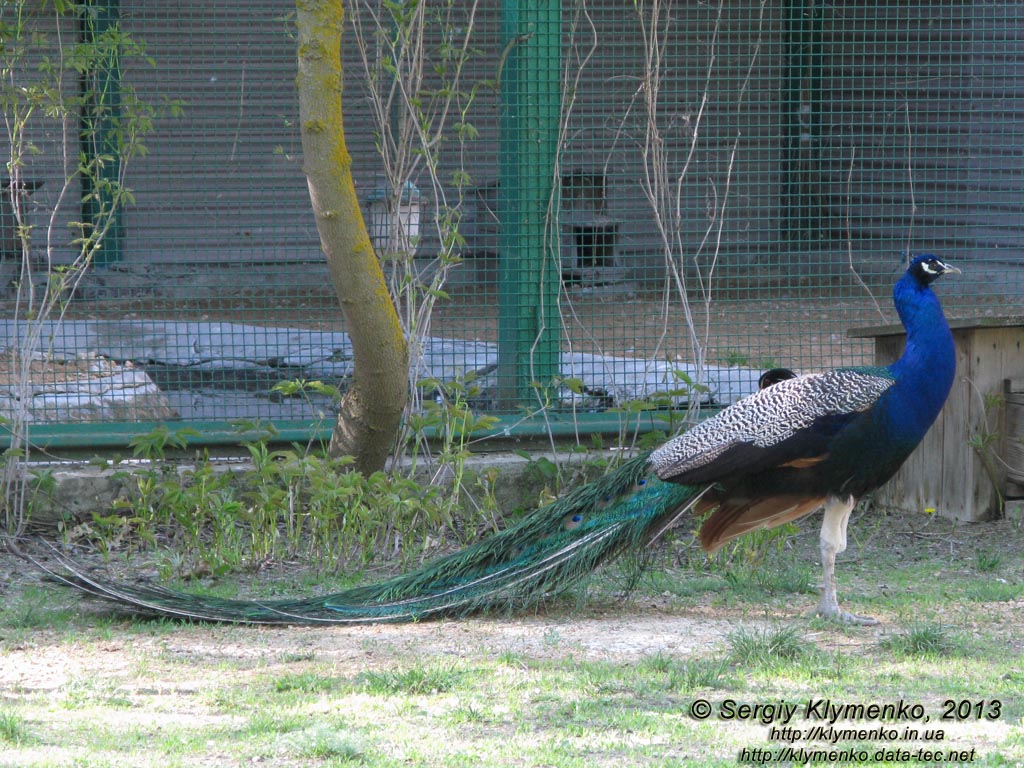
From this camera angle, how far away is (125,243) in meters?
10.1

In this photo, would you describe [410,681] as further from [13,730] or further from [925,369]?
[925,369]

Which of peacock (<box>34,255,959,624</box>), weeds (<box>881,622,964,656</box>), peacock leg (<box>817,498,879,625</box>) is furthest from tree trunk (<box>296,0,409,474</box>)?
weeds (<box>881,622,964,656</box>)

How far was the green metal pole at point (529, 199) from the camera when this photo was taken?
21.4 ft

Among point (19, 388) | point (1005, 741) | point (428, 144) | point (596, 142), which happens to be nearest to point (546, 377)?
point (428, 144)

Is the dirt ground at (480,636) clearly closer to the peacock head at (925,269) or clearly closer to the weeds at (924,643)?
the weeds at (924,643)

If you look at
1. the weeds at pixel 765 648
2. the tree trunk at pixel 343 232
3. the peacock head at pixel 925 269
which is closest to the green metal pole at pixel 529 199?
the tree trunk at pixel 343 232

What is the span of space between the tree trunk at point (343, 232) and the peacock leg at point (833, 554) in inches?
78.0

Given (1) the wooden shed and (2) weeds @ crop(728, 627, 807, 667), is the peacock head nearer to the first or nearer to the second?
(1) the wooden shed

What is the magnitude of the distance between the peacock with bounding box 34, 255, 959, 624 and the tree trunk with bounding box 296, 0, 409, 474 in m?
1.10

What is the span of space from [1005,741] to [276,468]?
3288 mm

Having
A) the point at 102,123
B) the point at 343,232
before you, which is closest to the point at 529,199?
the point at 343,232

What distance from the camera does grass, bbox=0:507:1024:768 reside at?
10.5 feet

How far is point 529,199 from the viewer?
6590 mm

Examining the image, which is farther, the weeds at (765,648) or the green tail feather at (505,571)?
the green tail feather at (505,571)
